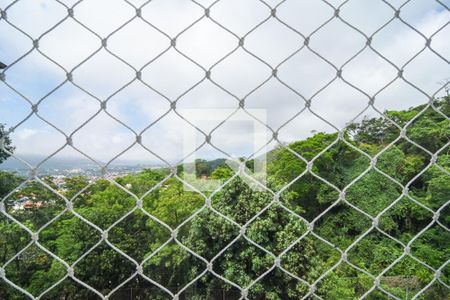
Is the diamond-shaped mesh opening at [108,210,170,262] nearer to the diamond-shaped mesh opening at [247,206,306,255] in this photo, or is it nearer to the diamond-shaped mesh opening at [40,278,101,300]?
the diamond-shaped mesh opening at [40,278,101,300]

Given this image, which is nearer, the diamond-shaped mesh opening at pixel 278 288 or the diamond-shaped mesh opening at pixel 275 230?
the diamond-shaped mesh opening at pixel 275 230

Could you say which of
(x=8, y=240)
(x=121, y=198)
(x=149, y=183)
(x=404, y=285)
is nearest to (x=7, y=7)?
(x=149, y=183)

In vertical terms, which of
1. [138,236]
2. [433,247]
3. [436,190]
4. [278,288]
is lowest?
[433,247]

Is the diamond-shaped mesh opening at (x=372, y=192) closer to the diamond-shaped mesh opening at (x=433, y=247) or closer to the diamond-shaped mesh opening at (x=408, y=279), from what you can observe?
the diamond-shaped mesh opening at (x=433, y=247)

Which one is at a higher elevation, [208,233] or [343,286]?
[208,233]

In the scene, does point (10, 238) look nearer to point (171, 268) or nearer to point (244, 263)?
point (171, 268)

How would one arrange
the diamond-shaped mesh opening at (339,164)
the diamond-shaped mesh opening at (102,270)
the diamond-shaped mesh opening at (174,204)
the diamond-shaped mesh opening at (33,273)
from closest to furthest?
the diamond-shaped mesh opening at (33,273), the diamond-shaped mesh opening at (102,270), the diamond-shaped mesh opening at (174,204), the diamond-shaped mesh opening at (339,164)

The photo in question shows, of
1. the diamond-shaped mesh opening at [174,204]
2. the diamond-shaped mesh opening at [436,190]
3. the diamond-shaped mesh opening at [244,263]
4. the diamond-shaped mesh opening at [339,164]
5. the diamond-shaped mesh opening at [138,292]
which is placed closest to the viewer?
the diamond-shaped mesh opening at [244,263]

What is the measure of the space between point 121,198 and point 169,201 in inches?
50.7

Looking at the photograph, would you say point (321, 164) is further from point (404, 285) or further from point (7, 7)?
point (7, 7)

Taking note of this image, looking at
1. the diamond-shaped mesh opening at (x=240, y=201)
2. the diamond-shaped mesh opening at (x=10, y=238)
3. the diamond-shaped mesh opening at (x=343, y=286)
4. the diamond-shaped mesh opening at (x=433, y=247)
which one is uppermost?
the diamond-shaped mesh opening at (x=10, y=238)

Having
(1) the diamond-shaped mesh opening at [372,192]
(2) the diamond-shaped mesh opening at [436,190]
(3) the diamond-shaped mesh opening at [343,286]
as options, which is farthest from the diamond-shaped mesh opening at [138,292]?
(2) the diamond-shaped mesh opening at [436,190]

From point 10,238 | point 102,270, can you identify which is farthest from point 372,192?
point 10,238

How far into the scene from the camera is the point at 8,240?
5906mm
